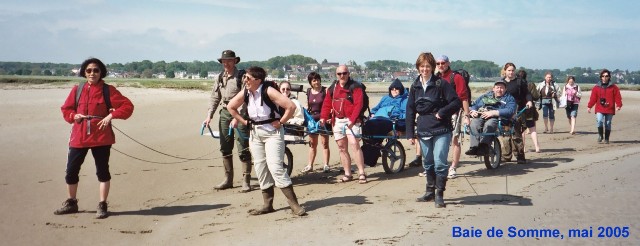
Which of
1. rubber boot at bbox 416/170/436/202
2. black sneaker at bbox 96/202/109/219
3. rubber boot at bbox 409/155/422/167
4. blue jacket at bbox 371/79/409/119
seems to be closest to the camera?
black sneaker at bbox 96/202/109/219

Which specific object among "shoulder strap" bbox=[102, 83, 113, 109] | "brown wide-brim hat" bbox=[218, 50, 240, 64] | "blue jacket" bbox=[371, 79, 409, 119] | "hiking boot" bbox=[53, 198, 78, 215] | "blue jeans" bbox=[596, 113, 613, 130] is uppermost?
"brown wide-brim hat" bbox=[218, 50, 240, 64]

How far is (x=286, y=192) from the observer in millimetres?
7152

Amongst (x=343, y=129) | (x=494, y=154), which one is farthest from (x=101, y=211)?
(x=494, y=154)

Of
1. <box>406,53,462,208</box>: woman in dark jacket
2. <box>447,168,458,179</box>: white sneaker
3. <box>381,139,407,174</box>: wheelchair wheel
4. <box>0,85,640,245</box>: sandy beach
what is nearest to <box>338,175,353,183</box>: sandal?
<box>0,85,640,245</box>: sandy beach

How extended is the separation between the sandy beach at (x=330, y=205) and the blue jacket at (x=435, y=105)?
980 mm

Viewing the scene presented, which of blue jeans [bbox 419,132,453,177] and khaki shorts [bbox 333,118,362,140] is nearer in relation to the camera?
blue jeans [bbox 419,132,453,177]

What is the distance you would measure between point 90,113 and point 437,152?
4.30m

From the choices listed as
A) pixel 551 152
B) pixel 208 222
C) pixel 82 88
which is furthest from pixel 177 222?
pixel 551 152

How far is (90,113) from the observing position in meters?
7.20

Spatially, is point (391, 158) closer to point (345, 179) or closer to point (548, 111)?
point (345, 179)

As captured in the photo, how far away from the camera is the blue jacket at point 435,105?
7.16 m

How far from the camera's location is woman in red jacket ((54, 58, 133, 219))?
23.6ft

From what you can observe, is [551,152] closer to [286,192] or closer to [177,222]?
[286,192]

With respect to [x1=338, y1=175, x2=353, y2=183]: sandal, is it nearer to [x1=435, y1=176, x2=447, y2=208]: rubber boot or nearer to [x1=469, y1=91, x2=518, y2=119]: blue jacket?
[x1=469, y1=91, x2=518, y2=119]: blue jacket
